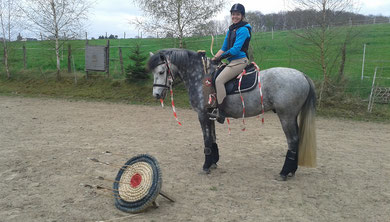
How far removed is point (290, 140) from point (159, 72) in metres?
2.48

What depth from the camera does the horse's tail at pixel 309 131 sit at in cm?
474

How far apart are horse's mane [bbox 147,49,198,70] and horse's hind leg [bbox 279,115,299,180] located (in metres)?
1.86

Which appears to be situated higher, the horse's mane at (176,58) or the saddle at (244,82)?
the horse's mane at (176,58)

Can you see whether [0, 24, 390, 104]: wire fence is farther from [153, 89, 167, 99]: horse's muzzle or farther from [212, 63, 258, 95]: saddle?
[153, 89, 167, 99]: horse's muzzle

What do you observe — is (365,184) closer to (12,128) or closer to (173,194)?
(173,194)

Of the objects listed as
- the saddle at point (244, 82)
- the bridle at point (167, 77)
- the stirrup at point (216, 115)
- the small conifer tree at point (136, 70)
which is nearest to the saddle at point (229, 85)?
the saddle at point (244, 82)

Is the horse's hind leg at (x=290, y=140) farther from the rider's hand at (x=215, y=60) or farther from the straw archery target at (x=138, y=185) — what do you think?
the straw archery target at (x=138, y=185)

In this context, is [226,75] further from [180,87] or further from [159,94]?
[180,87]

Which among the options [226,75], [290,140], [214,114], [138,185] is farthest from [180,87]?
[138,185]

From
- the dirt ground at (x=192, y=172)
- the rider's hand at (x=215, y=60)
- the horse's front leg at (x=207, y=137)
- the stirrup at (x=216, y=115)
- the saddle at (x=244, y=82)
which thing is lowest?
the dirt ground at (x=192, y=172)

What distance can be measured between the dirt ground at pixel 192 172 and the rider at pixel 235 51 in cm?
143

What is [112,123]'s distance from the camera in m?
9.06

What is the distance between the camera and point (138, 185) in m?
3.85

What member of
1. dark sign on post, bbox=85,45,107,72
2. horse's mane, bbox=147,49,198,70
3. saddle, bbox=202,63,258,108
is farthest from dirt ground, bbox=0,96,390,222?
dark sign on post, bbox=85,45,107,72
